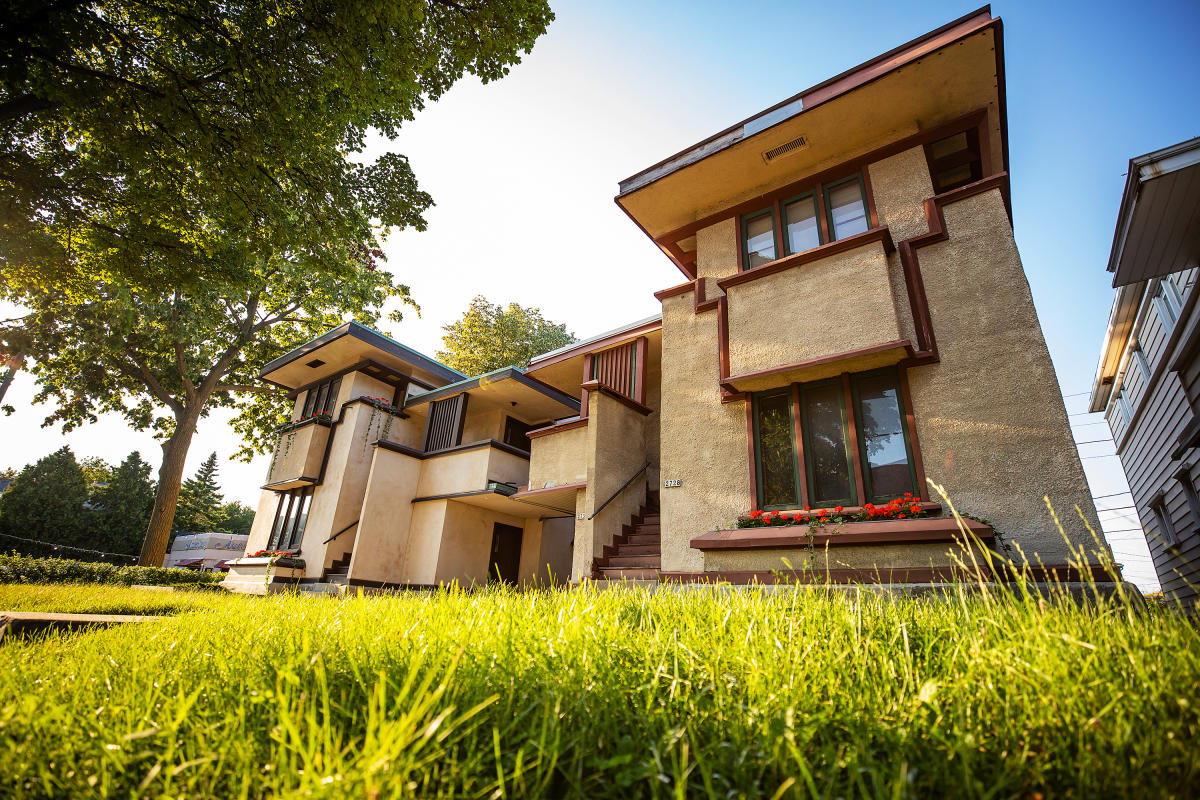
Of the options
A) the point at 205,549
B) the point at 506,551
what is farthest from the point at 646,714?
the point at 205,549

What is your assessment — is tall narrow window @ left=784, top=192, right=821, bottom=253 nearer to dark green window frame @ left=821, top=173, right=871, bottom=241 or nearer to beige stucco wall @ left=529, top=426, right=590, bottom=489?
dark green window frame @ left=821, top=173, right=871, bottom=241

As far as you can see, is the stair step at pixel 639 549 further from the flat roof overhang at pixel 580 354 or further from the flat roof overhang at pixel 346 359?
the flat roof overhang at pixel 346 359

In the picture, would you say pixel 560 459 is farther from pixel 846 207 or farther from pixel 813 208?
pixel 846 207

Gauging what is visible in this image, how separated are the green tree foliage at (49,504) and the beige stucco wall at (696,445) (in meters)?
37.8

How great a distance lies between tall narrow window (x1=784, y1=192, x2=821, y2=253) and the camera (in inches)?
314

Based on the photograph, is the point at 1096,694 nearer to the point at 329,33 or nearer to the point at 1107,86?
the point at 329,33

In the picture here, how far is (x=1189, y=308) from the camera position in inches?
292

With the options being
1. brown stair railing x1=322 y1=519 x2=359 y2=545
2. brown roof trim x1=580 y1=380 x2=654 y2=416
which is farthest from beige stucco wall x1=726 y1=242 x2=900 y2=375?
brown stair railing x1=322 y1=519 x2=359 y2=545

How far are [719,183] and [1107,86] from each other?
580 centimetres

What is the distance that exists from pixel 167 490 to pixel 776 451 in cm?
1855

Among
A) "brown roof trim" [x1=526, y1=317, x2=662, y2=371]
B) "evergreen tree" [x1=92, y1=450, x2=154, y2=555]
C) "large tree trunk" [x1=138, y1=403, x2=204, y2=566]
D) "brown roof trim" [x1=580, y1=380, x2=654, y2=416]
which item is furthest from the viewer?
"evergreen tree" [x1=92, y1=450, x2=154, y2=555]

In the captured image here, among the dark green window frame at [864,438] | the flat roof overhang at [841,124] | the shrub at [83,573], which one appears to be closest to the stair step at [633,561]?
the dark green window frame at [864,438]

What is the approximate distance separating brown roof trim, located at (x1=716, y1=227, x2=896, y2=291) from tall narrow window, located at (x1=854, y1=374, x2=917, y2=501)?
5.86 feet

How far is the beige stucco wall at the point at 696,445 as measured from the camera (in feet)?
23.7
